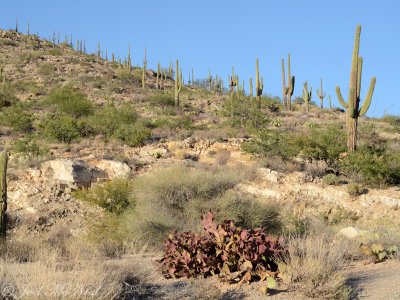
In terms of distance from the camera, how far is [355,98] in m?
18.3

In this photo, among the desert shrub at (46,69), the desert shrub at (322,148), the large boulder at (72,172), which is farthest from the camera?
the desert shrub at (46,69)

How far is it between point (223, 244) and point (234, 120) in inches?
Result: 849

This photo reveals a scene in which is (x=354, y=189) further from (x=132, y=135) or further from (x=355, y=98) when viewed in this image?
(x=132, y=135)

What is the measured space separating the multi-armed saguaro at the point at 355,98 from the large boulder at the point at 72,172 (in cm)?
946

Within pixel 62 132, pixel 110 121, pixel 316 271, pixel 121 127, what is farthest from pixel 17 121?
pixel 316 271

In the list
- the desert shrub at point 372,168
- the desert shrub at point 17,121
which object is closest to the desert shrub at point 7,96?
the desert shrub at point 17,121

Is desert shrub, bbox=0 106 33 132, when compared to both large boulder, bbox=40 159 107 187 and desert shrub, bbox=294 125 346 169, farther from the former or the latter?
desert shrub, bbox=294 125 346 169

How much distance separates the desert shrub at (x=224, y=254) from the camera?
6340mm

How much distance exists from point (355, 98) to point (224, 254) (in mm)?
13487

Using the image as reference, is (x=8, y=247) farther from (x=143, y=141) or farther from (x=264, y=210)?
(x=143, y=141)

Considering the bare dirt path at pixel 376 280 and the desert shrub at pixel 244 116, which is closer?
the bare dirt path at pixel 376 280

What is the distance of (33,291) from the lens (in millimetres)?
4625

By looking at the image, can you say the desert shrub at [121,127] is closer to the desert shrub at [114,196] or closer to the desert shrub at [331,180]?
the desert shrub at [114,196]

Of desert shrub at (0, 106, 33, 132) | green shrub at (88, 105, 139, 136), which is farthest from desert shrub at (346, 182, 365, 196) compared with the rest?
desert shrub at (0, 106, 33, 132)
